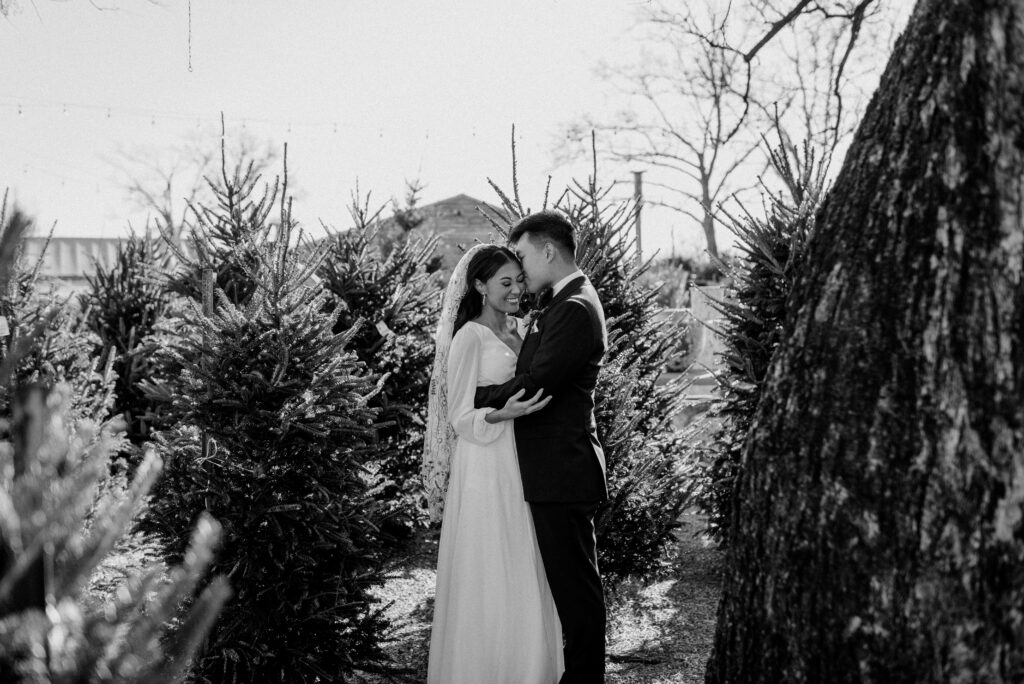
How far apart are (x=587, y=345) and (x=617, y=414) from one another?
1574 mm

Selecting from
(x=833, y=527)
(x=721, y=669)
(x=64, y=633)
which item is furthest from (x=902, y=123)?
(x=64, y=633)

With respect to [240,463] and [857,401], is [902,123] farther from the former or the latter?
[240,463]

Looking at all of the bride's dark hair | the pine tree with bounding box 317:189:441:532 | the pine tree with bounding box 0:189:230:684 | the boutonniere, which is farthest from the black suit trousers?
the pine tree with bounding box 317:189:441:532

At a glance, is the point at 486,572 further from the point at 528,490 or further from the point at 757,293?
the point at 757,293

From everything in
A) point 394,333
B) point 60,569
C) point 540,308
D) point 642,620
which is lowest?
point 642,620

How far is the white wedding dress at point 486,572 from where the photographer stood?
4262 mm

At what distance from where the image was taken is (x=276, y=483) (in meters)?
4.43

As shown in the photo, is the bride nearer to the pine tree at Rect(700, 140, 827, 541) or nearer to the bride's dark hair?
the bride's dark hair

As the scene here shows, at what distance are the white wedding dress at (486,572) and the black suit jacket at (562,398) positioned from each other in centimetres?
16

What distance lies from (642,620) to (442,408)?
8.75ft

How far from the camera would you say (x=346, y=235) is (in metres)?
8.88

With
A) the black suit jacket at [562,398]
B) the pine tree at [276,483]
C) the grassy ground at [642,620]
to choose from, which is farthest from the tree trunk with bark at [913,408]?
the grassy ground at [642,620]

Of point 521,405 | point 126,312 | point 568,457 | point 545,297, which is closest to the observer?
point 521,405

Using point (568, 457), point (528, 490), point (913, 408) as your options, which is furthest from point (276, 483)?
point (913, 408)
